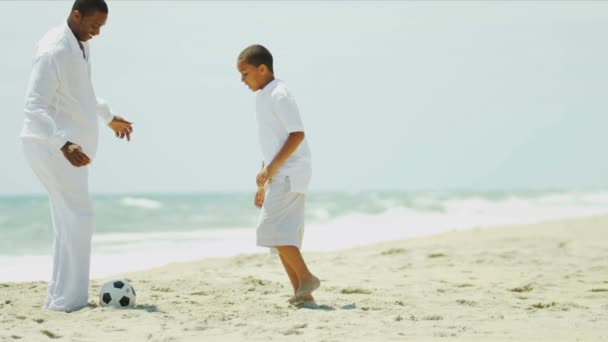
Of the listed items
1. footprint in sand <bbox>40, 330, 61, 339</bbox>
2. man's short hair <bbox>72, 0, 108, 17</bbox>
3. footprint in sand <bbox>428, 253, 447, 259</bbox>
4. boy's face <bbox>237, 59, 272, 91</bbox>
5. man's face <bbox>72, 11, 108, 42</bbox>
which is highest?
man's short hair <bbox>72, 0, 108, 17</bbox>

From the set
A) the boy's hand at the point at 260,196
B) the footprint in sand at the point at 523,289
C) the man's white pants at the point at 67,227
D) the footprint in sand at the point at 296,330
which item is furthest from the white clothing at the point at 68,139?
the footprint in sand at the point at 523,289

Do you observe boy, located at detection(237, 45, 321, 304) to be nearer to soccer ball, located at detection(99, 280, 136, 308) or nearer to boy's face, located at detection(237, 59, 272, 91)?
boy's face, located at detection(237, 59, 272, 91)

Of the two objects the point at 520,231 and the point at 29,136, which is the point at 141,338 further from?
the point at 520,231

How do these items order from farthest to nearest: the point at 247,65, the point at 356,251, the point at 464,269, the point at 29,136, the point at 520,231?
the point at 520,231, the point at 356,251, the point at 464,269, the point at 247,65, the point at 29,136

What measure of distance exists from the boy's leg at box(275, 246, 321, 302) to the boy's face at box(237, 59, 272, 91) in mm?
1052

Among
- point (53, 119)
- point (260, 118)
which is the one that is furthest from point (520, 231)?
point (53, 119)

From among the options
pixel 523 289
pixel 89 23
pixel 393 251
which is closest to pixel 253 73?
pixel 89 23

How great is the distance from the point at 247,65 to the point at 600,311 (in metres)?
2.76

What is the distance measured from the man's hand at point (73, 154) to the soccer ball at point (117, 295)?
909 mm

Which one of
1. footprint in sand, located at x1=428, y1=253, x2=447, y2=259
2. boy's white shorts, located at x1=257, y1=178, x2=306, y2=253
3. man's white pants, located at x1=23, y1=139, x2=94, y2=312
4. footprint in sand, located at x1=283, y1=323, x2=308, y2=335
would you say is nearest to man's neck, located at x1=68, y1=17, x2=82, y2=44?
man's white pants, located at x1=23, y1=139, x2=94, y2=312

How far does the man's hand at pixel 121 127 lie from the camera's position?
5.42 meters

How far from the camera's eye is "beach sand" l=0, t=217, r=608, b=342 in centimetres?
430

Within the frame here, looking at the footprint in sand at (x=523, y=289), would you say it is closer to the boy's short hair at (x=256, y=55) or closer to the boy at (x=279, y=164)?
the boy at (x=279, y=164)

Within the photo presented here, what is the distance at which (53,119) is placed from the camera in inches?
190
